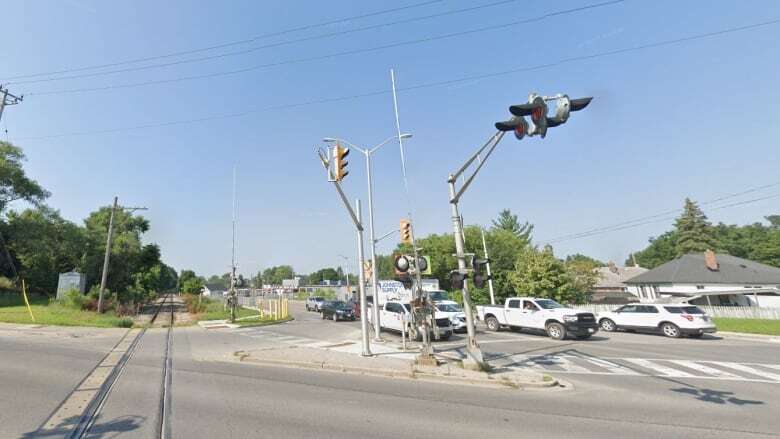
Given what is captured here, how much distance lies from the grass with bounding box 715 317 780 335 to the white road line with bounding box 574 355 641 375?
596 inches

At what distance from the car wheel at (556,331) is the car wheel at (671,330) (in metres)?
6.48

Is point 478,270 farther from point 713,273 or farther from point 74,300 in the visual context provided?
point 713,273

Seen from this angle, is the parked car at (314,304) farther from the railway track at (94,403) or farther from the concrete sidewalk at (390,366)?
the railway track at (94,403)

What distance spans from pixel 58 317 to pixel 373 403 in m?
25.7

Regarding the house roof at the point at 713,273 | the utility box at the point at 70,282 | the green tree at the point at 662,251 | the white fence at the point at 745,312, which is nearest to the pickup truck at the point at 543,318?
the white fence at the point at 745,312

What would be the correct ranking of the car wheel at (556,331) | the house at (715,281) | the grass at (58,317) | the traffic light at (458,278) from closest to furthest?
the traffic light at (458,278) < the car wheel at (556,331) < the grass at (58,317) < the house at (715,281)

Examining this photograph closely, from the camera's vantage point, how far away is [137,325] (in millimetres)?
24562

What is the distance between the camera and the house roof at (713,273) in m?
37.6

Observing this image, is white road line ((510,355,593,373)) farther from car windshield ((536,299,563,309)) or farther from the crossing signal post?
car windshield ((536,299,563,309))

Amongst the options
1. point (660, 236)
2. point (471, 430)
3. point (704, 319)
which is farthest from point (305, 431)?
point (660, 236)

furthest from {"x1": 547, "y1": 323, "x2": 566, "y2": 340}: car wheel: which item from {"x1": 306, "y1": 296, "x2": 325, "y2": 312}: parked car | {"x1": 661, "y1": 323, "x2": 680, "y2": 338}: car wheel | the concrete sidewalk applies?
{"x1": 306, "y1": 296, "x2": 325, "y2": 312}: parked car

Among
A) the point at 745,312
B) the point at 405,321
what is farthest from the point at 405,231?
the point at 745,312

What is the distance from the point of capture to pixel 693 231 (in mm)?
70062

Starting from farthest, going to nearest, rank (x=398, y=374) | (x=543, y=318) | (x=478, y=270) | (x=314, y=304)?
1. (x=314, y=304)
2. (x=543, y=318)
3. (x=478, y=270)
4. (x=398, y=374)
